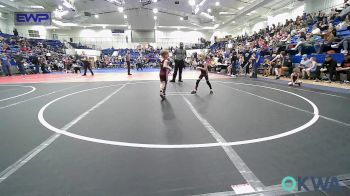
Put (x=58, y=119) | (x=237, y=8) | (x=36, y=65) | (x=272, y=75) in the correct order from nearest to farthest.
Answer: (x=58, y=119)
(x=272, y=75)
(x=36, y=65)
(x=237, y=8)

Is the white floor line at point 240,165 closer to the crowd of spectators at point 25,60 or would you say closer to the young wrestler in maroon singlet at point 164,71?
the young wrestler in maroon singlet at point 164,71

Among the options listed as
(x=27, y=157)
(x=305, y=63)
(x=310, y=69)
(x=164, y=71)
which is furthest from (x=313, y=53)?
(x=27, y=157)

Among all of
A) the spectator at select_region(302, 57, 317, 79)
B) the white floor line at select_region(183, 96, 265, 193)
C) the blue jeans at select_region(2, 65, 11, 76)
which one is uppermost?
the spectator at select_region(302, 57, 317, 79)

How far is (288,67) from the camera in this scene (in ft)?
43.8

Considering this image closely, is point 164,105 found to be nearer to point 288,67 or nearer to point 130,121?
point 130,121

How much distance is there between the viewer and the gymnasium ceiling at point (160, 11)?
99.0ft

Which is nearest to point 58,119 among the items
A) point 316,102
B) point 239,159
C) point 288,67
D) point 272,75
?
point 239,159

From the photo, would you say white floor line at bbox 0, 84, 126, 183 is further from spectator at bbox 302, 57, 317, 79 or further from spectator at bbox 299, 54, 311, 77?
spectator at bbox 299, 54, 311, 77

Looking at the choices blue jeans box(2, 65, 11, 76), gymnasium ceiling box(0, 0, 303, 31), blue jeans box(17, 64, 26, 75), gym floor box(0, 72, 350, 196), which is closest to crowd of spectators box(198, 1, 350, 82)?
gym floor box(0, 72, 350, 196)

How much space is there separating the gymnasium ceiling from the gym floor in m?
25.8

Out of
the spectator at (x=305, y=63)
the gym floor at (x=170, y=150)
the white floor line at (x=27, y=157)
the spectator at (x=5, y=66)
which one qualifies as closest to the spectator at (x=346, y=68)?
the spectator at (x=305, y=63)

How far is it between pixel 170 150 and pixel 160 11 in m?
38.0

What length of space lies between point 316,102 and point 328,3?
23959 millimetres

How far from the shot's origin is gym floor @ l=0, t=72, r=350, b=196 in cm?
214
